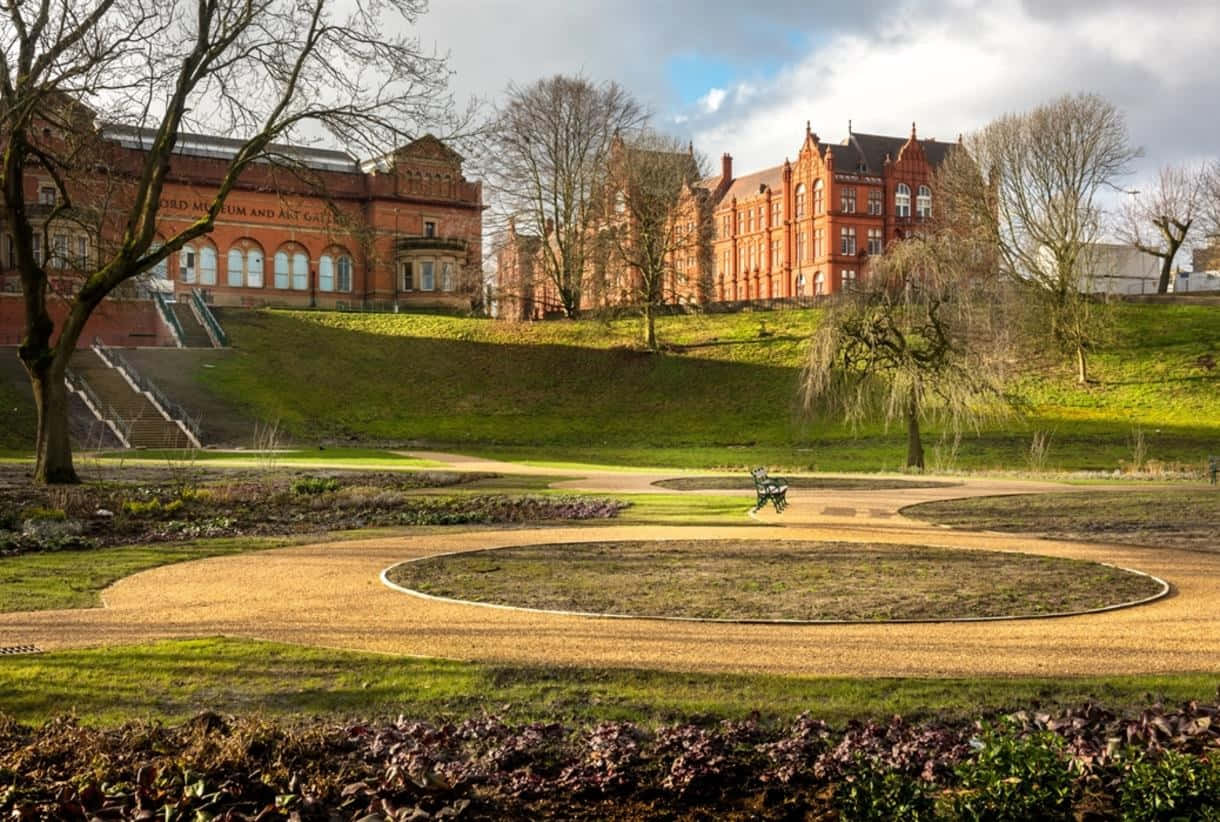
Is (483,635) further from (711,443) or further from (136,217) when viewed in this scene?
(711,443)

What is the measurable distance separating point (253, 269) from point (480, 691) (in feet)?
212

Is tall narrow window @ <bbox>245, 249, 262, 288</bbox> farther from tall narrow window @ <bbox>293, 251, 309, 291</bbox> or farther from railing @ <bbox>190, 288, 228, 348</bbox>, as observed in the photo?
railing @ <bbox>190, 288, 228, 348</bbox>

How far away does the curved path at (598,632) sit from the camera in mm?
8266

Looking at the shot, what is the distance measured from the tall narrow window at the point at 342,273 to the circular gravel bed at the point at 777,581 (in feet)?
194

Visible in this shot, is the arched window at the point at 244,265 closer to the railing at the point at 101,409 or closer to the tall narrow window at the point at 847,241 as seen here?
the railing at the point at 101,409

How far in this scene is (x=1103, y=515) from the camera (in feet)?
61.0

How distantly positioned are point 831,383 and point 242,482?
53.4ft

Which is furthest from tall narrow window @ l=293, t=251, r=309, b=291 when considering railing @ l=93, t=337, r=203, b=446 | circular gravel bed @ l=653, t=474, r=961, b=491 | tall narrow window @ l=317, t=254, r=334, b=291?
circular gravel bed @ l=653, t=474, r=961, b=491

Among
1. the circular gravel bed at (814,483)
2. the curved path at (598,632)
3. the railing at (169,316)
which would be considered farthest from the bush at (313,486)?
the railing at (169,316)

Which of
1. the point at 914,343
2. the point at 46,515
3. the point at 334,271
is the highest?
the point at 334,271

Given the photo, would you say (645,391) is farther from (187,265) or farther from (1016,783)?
(1016,783)

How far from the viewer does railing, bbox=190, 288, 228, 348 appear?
174 ft

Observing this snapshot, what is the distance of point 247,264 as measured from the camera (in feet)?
222

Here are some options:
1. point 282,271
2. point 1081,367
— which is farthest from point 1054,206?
point 282,271
